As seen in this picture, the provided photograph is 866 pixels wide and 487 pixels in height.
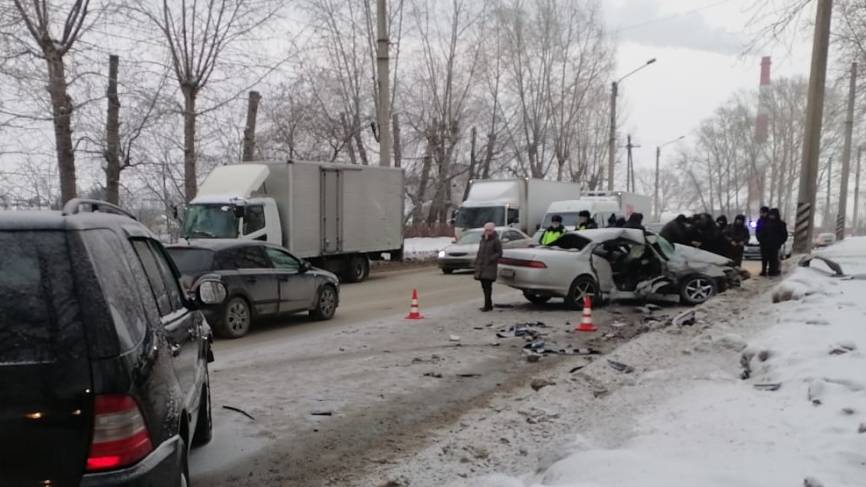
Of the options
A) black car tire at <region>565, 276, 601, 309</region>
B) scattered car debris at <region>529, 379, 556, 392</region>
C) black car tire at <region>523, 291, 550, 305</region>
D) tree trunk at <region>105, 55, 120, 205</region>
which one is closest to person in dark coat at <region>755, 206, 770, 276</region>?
black car tire at <region>565, 276, 601, 309</region>

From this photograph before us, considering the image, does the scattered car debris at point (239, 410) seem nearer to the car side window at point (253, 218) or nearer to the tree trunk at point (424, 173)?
the car side window at point (253, 218)

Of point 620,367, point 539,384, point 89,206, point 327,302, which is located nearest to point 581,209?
point 327,302

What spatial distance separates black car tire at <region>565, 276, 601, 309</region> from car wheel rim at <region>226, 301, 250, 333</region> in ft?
19.2

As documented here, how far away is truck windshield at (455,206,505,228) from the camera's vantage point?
26391mm

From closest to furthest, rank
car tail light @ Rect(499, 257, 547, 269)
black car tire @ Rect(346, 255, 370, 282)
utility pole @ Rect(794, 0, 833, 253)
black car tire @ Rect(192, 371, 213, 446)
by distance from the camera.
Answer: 1. black car tire @ Rect(192, 371, 213, 446)
2. car tail light @ Rect(499, 257, 547, 269)
3. utility pole @ Rect(794, 0, 833, 253)
4. black car tire @ Rect(346, 255, 370, 282)

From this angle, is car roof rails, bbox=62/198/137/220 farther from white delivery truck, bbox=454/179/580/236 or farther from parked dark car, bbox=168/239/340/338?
white delivery truck, bbox=454/179/580/236

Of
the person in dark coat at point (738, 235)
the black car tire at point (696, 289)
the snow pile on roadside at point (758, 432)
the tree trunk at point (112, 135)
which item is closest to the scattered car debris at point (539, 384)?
the snow pile on roadside at point (758, 432)

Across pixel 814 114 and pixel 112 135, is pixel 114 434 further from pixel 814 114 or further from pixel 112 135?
pixel 814 114

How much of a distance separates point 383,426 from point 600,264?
7.93m

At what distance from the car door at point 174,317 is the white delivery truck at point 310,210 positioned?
12441mm

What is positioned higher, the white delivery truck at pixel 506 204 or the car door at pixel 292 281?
the white delivery truck at pixel 506 204

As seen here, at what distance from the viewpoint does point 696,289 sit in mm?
12953

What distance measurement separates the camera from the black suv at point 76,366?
7.74 ft

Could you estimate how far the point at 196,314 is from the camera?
488 centimetres
